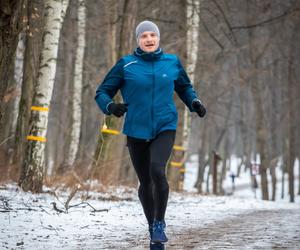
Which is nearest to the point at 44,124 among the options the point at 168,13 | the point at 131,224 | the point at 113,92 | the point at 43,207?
the point at 43,207

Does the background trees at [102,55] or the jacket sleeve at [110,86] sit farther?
the background trees at [102,55]

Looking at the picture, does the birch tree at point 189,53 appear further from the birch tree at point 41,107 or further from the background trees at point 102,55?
the birch tree at point 41,107

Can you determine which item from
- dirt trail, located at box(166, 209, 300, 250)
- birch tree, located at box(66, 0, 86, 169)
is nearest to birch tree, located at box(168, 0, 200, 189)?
birch tree, located at box(66, 0, 86, 169)

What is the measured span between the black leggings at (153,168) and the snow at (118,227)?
0.54 m

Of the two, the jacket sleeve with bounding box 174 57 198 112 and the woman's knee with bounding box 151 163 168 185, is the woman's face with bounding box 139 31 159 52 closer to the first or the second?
the jacket sleeve with bounding box 174 57 198 112

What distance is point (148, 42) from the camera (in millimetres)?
5316

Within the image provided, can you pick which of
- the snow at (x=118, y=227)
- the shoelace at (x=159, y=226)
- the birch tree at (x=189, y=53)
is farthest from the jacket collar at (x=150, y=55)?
the birch tree at (x=189, y=53)

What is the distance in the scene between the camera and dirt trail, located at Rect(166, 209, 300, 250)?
5.46 metres

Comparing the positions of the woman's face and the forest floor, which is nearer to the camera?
the woman's face

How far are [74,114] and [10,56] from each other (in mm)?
11765

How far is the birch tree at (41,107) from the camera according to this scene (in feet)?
29.0

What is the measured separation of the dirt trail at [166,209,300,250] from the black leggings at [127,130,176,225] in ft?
1.81

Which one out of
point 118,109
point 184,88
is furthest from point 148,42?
point 118,109

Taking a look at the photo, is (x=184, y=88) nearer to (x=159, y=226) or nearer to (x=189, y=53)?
(x=159, y=226)
